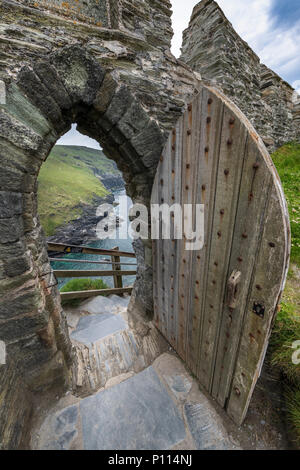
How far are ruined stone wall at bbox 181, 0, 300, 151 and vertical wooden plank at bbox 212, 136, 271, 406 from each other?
2.14 metres

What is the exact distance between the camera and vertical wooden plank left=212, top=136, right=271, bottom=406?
101cm

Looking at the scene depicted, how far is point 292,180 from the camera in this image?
12.1 ft

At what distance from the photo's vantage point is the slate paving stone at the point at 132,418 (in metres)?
1.48

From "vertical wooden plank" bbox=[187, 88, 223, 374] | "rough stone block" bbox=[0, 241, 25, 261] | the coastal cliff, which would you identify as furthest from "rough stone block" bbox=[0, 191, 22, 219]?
the coastal cliff

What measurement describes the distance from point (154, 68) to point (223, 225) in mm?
1654

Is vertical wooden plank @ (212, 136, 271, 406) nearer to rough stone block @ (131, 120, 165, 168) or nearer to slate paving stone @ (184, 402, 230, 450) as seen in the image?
slate paving stone @ (184, 402, 230, 450)

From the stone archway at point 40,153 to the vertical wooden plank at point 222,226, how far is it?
781 millimetres

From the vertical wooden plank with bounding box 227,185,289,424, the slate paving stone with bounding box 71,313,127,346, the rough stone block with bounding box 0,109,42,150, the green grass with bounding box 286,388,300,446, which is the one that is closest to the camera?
the vertical wooden plank with bounding box 227,185,289,424

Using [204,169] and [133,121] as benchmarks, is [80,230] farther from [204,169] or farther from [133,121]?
[204,169]

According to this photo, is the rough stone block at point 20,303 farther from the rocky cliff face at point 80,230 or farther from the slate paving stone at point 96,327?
the rocky cliff face at point 80,230

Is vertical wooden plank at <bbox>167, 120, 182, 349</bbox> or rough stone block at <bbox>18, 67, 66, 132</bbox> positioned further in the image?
vertical wooden plank at <bbox>167, 120, 182, 349</bbox>

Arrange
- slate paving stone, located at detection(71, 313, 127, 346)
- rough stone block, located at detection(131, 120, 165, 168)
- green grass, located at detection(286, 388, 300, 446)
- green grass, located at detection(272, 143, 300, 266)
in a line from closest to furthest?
green grass, located at detection(286, 388, 300, 446) < rough stone block, located at detection(131, 120, 165, 168) < green grass, located at detection(272, 143, 300, 266) < slate paving stone, located at detection(71, 313, 127, 346)
